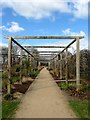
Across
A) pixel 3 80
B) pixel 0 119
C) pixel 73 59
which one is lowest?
pixel 0 119

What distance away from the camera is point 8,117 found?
21.2 ft

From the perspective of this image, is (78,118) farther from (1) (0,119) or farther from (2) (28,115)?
(1) (0,119)

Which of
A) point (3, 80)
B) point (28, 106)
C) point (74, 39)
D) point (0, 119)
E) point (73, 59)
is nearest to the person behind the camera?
point (0, 119)

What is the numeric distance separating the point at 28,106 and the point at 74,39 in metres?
5.88

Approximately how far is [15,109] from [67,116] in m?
1.81

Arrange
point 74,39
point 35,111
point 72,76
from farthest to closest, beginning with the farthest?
1. point 72,76
2. point 74,39
3. point 35,111

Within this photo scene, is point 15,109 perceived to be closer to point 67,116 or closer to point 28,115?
point 28,115

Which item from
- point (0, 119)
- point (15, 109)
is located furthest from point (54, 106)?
point (0, 119)

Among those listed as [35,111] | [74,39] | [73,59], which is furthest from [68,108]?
[73,59]

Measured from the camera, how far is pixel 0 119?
6270 mm

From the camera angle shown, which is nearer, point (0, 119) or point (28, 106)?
point (0, 119)

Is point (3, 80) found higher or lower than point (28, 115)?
higher

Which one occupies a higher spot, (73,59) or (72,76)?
(73,59)

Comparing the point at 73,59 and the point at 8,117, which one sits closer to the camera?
the point at 8,117
